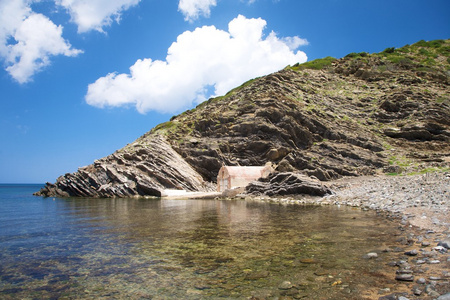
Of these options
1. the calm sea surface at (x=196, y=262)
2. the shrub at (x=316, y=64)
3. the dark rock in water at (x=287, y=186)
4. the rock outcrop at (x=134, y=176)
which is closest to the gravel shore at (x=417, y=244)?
the calm sea surface at (x=196, y=262)

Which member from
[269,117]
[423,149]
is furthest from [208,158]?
[423,149]

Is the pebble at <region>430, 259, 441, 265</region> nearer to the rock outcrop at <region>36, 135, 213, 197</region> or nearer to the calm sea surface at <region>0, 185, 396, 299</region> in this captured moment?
the calm sea surface at <region>0, 185, 396, 299</region>

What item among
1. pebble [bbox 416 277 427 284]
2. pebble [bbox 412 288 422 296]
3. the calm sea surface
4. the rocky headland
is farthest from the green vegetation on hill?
pebble [bbox 412 288 422 296]

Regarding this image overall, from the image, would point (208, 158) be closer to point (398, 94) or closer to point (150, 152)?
point (150, 152)

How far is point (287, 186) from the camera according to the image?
3650 centimetres

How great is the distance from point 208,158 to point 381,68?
5830 cm

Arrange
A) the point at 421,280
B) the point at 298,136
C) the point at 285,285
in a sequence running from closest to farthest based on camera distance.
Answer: the point at 421,280, the point at 285,285, the point at 298,136

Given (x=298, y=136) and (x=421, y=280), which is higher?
(x=298, y=136)

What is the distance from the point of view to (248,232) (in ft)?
47.8

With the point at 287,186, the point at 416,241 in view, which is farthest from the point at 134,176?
the point at 416,241

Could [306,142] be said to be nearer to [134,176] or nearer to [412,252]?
[134,176]

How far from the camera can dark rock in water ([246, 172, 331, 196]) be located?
113 ft

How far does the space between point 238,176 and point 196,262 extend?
37718 mm

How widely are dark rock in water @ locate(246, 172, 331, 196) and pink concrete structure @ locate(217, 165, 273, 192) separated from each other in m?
4.24
